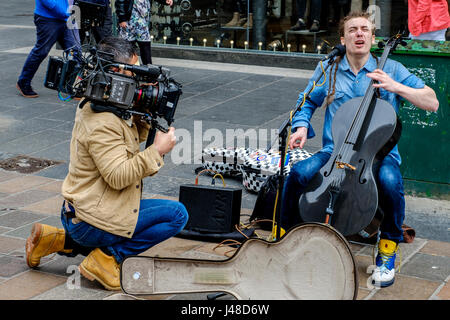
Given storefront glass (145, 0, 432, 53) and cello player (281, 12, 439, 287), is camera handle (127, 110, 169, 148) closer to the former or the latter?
cello player (281, 12, 439, 287)

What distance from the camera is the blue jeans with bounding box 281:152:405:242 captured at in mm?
3693

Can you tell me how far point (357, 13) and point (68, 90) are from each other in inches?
69.7

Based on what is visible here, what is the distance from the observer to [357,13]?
4.04 metres

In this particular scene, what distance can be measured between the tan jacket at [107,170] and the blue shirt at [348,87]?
3.43ft

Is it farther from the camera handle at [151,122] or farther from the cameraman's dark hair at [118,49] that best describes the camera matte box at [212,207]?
the cameraman's dark hair at [118,49]

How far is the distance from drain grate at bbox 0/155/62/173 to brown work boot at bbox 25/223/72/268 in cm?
198

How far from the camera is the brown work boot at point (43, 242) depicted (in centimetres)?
370

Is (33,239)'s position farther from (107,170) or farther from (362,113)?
(362,113)

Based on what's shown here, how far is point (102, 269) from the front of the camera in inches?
139

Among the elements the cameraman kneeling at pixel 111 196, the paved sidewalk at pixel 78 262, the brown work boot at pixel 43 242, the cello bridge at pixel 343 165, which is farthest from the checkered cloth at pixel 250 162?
the brown work boot at pixel 43 242

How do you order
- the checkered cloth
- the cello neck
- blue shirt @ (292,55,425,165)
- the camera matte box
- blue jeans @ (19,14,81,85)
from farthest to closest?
blue jeans @ (19,14,81,85)
the checkered cloth
the camera matte box
blue shirt @ (292,55,425,165)
the cello neck

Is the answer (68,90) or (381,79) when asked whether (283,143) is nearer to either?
(381,79)

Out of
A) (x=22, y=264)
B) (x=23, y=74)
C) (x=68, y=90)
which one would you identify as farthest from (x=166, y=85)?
(x=23, y=74)

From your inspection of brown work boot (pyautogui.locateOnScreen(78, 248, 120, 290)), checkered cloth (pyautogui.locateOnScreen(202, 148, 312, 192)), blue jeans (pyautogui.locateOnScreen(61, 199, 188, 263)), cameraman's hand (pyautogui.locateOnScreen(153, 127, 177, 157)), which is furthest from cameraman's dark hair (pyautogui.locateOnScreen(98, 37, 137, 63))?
checkered cloth (pyautogui.locateOnScreen(202, 148, 312, 192))
